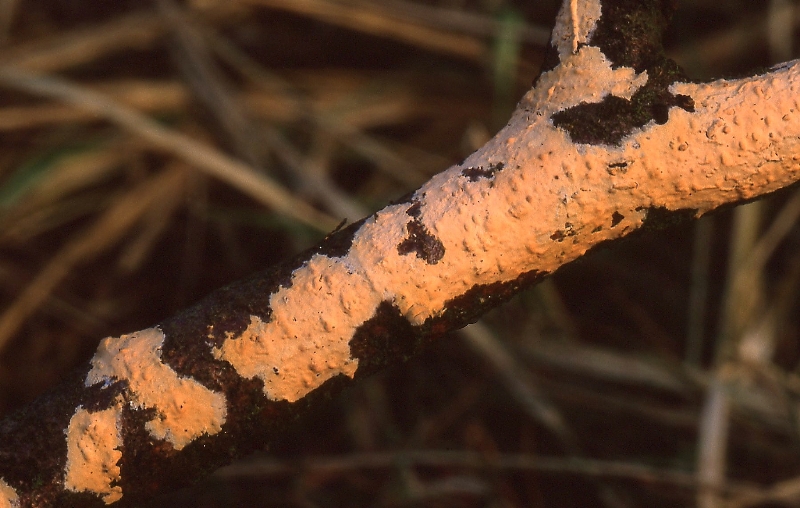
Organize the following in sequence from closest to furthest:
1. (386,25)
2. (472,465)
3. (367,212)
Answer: (472,465), (367,212), (386,25)

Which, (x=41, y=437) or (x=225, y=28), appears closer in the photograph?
(x=41, y=437)

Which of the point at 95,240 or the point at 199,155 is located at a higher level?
the point at 95,240

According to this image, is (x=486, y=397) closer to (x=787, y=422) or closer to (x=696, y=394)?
(x=696, y=394)

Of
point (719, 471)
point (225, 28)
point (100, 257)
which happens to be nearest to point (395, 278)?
point (719, 471)

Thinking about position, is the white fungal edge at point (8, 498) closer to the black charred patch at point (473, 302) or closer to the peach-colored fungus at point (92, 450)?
the peach-colored fungus at point (92, 450)

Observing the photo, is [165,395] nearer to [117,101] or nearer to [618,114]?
[618,114]

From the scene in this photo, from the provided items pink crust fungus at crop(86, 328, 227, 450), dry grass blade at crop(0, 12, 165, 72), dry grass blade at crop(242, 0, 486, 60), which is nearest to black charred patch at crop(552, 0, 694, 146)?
pink crust fungus at crop(86, 328, 227, 450)

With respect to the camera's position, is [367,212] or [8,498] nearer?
[8,498]

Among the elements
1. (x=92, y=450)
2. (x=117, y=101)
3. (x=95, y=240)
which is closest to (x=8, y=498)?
(x=92, y=450)
